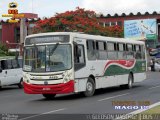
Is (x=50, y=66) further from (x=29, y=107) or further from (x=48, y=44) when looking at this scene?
(x=29, y=107)

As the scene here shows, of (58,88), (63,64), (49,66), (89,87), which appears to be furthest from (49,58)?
(89,87)

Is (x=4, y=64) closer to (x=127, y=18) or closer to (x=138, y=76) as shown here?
(x=138, y=76)

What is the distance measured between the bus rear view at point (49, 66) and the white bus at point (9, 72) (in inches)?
350

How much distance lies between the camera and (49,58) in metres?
19.5

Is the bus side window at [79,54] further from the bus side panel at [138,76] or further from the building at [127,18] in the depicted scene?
the building at [127,18]

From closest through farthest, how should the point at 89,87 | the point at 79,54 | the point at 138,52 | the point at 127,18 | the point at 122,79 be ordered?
the point at 79,54 → the point at 89,87 → the point at 122,79 → the point at 138,52 → the point at 127,18

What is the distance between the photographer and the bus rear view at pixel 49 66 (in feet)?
63.3

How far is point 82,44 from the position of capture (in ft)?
68.2

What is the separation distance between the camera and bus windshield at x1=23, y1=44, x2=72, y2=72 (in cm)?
1939

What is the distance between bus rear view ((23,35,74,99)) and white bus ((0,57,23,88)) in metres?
8.89

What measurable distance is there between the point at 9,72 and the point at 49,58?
33.7ft

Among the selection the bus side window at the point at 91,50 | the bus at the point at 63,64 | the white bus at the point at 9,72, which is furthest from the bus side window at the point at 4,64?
the bus side window at the point at 91,50

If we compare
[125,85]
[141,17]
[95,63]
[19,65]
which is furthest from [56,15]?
[95,63]

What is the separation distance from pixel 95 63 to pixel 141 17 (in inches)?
2033
